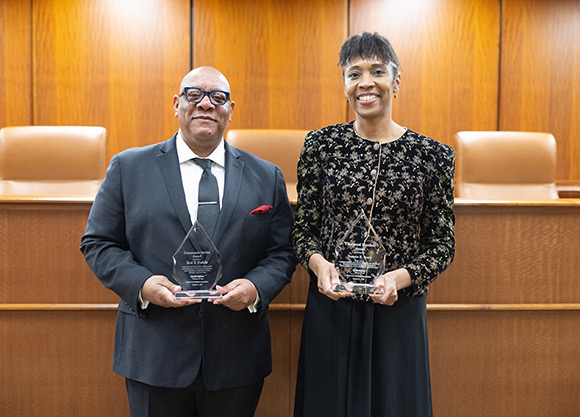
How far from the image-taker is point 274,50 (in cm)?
432

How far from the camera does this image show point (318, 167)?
1475 millimetres

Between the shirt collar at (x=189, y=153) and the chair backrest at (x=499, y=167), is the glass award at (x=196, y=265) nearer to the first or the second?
the shirt collar at (x=189, y=153)

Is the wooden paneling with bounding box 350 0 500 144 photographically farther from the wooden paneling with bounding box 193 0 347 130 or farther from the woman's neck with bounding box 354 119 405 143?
the woman's neck with bounding box 354 119 405 143

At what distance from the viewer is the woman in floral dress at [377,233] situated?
1.41 metres

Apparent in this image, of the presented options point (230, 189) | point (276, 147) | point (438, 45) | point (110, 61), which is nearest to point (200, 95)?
point (230, 189)

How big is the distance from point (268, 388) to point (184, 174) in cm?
96

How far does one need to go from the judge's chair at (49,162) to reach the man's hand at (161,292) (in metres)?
1.83

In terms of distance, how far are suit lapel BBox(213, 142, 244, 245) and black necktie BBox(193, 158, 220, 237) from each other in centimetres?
2

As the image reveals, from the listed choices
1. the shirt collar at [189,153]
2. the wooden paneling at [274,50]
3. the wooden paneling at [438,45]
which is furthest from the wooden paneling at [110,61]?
the shirt collar at [189,153]

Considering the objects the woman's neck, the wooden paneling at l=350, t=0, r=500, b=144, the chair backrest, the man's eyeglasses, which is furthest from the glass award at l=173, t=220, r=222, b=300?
the wooden paneling at l=350, t=0, r=500, b=144

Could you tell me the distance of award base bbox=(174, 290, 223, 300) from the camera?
1.35 m

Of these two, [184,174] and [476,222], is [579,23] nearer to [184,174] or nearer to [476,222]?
[476,222]

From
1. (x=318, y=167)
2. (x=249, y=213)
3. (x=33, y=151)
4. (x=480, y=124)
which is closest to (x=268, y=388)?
(x=249, y=213)

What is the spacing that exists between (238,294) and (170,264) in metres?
0.21
